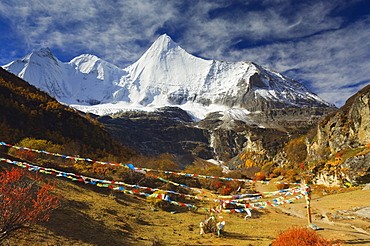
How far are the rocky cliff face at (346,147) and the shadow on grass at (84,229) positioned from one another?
79.3 ft

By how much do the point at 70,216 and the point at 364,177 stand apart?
83.9 ft

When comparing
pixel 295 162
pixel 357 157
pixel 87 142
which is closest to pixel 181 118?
pixel 295 162

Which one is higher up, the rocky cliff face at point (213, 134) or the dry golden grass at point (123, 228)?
the rocky cliff face at point (213, 134)

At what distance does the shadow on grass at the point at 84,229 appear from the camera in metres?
5.93

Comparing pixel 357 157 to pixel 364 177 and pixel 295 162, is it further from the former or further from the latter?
pixel 295 162

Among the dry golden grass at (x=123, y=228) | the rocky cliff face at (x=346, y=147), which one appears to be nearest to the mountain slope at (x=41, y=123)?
the dry golden grass at (x=123, y=228)

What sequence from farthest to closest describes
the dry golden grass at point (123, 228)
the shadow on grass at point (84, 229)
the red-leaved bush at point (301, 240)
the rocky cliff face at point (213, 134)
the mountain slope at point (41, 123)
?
the rocky cliff face at point (213, 134) → the mountain slope at point (41, 123) → the shadow on grass at point (84, 229) → the dry golden grass at point (123, 228) → the red-leaved bush at point (301, 240)

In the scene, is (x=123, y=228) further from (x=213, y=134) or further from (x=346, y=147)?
(x=213, y=134)

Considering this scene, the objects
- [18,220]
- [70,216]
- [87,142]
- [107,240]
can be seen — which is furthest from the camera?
[87,142]

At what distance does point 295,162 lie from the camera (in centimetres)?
5488

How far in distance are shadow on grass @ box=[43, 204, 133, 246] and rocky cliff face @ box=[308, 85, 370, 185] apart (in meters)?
24.2

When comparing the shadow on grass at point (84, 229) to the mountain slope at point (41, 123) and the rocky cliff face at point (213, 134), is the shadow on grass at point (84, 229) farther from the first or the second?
the rocky cliff face at point (213, 134)

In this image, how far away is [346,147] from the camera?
30.5 meters

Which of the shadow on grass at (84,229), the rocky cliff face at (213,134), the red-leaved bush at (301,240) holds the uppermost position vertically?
the rocky cliff face at (213,134)
